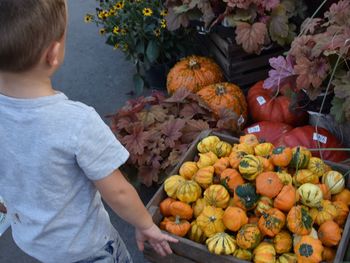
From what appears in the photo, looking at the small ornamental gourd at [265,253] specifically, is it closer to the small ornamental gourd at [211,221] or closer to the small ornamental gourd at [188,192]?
the small ornamental gourd at [211,221]

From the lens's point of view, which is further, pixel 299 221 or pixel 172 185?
pixel 172 185

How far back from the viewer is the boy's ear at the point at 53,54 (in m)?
1.14

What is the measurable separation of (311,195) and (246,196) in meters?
0.25

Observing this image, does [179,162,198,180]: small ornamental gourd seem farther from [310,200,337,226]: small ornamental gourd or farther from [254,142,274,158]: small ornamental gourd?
[310,200,337,226]: small ornamental gourd

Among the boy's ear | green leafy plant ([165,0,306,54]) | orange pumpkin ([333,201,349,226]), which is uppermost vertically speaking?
the boy's ear

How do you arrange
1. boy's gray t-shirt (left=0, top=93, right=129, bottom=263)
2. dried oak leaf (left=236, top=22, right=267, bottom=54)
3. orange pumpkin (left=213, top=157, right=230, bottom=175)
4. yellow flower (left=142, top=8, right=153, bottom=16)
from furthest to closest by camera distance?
yellow flower (left=142, top=8, right=153, bottom=16)
dried oak leaf (left=236, top=22, right=267, bottom=54)
orange pumpkin (left=213, top=157, right=230, bottom=175)
boy's gray t-shirt (left=0, top=93, right=129, bottom=263)

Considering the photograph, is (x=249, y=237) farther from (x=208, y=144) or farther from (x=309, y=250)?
(x=208, y=144)

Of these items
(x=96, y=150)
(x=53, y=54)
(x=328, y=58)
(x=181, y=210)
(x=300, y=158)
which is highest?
(x=53, y=54)

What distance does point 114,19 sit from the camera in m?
3.51

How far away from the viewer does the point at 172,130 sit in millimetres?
2486

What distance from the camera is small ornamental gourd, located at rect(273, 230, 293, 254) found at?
1597mm

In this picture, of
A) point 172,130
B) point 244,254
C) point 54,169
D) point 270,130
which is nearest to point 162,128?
point 172,130

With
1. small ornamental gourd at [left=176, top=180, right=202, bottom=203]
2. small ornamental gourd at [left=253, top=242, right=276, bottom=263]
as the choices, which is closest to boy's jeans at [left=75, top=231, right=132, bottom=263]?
small ornamental gourd at [left=176, top=180, right=202, bottom=203]

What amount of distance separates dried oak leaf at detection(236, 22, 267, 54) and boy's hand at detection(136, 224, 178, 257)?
144 cm
